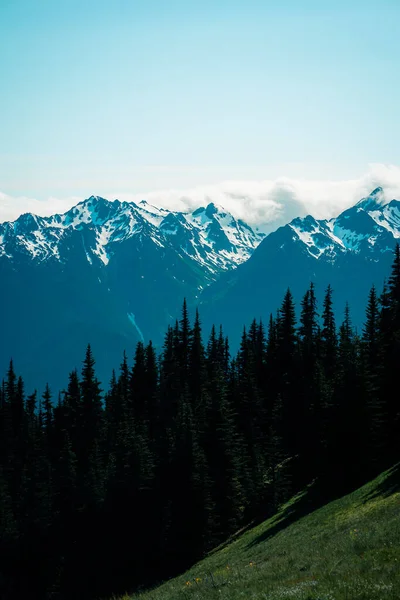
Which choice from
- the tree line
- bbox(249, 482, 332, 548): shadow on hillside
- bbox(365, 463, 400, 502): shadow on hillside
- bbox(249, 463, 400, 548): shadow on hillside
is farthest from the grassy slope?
the tree line

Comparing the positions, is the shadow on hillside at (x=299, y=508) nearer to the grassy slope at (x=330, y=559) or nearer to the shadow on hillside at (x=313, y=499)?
the shadow on hillside at (x=313, y=499)

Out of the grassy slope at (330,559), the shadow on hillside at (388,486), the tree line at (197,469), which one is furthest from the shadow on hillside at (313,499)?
the tree line at (197,469)

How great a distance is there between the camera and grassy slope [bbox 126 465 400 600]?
67.7 ft

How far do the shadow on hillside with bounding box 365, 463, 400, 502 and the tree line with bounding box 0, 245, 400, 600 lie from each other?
6342mm

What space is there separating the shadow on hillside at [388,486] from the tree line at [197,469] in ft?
20.8

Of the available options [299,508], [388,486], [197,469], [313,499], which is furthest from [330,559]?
[197,469]

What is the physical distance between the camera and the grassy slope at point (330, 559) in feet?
67.7

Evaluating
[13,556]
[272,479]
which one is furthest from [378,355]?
[13,556]

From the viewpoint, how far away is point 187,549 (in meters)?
58.6

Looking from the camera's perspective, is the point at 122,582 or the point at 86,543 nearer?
the point at 122,582

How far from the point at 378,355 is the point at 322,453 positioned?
40.5ft

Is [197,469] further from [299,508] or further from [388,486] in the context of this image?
[388,486]

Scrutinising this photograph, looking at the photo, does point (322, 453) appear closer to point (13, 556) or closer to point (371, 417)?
point (371, 417)

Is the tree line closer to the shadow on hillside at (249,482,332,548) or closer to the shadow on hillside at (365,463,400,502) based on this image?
the shadow on hillside at (249,482,332,548)
